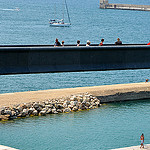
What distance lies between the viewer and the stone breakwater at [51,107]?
154 feet

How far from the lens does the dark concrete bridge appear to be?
67.5ft

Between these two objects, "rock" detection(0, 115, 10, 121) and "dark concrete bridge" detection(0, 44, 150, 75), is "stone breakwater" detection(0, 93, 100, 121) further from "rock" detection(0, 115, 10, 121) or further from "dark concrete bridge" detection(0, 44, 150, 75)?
"dark concrete bridge" detection(0, 44, 150, 75)

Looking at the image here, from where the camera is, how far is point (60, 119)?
48125 mm

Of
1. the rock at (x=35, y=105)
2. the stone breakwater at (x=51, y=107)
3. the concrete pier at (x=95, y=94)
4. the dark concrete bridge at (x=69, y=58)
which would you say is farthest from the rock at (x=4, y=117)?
the dark concrete bridge at (x=69, y=58)

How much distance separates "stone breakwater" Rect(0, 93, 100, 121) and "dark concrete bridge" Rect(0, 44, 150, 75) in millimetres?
25185

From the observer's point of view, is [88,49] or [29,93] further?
[29,93]

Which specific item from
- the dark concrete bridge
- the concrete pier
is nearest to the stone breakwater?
the concrete pier

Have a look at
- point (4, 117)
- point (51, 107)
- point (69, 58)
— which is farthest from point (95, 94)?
point (69, 58)

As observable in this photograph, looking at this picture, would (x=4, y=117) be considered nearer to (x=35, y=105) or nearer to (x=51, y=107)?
(x=35, y=105)

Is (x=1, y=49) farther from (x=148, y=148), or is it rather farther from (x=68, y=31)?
(x=68, y=31)

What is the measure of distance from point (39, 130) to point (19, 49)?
2363 cm

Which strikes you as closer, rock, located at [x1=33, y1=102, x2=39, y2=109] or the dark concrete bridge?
the dark concrete bridge

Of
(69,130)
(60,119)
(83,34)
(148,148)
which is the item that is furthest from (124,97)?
(83,34)

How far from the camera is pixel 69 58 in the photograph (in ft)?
71.7
